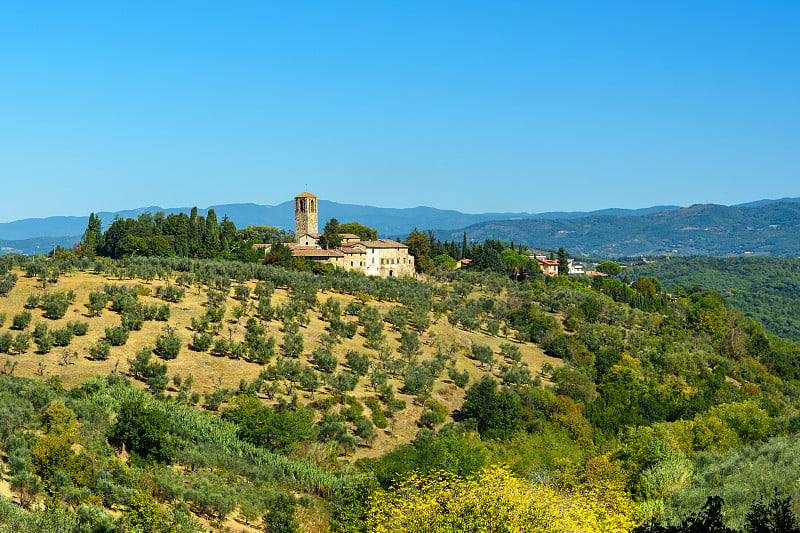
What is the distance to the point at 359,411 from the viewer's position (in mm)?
45094

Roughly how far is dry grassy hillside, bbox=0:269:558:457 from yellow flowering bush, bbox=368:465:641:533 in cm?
1553

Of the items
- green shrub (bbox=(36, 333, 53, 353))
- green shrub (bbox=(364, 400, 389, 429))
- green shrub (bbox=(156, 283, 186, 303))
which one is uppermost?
green shrub (bbox=(156, 283, 186, 303))

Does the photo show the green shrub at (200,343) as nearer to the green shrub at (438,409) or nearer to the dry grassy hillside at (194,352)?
the dry grassy hillside at (194,352)

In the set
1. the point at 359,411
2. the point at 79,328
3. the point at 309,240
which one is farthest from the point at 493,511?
the point at 309,240

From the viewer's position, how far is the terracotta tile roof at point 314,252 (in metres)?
97.2

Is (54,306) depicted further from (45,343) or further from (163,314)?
(163,314)

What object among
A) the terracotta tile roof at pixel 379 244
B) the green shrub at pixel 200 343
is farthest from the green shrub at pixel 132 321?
the terracotta tile roof at pixel 379 244

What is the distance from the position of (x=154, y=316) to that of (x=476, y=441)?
27685 mm

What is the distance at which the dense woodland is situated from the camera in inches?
1005

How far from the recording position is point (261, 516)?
28.0 meters

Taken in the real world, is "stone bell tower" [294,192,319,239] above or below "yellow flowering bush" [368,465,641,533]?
above

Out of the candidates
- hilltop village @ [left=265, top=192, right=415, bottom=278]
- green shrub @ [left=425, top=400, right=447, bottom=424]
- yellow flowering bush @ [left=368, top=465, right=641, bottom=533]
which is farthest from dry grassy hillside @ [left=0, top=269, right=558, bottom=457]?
hilltop village @ [left=265, top=192, right=415, bottom=278]

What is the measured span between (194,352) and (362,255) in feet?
183

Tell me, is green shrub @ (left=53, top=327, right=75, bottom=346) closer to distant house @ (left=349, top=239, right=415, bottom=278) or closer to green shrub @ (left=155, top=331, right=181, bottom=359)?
green shrub @ (left=155, top=331, right=181, bottom=359)
